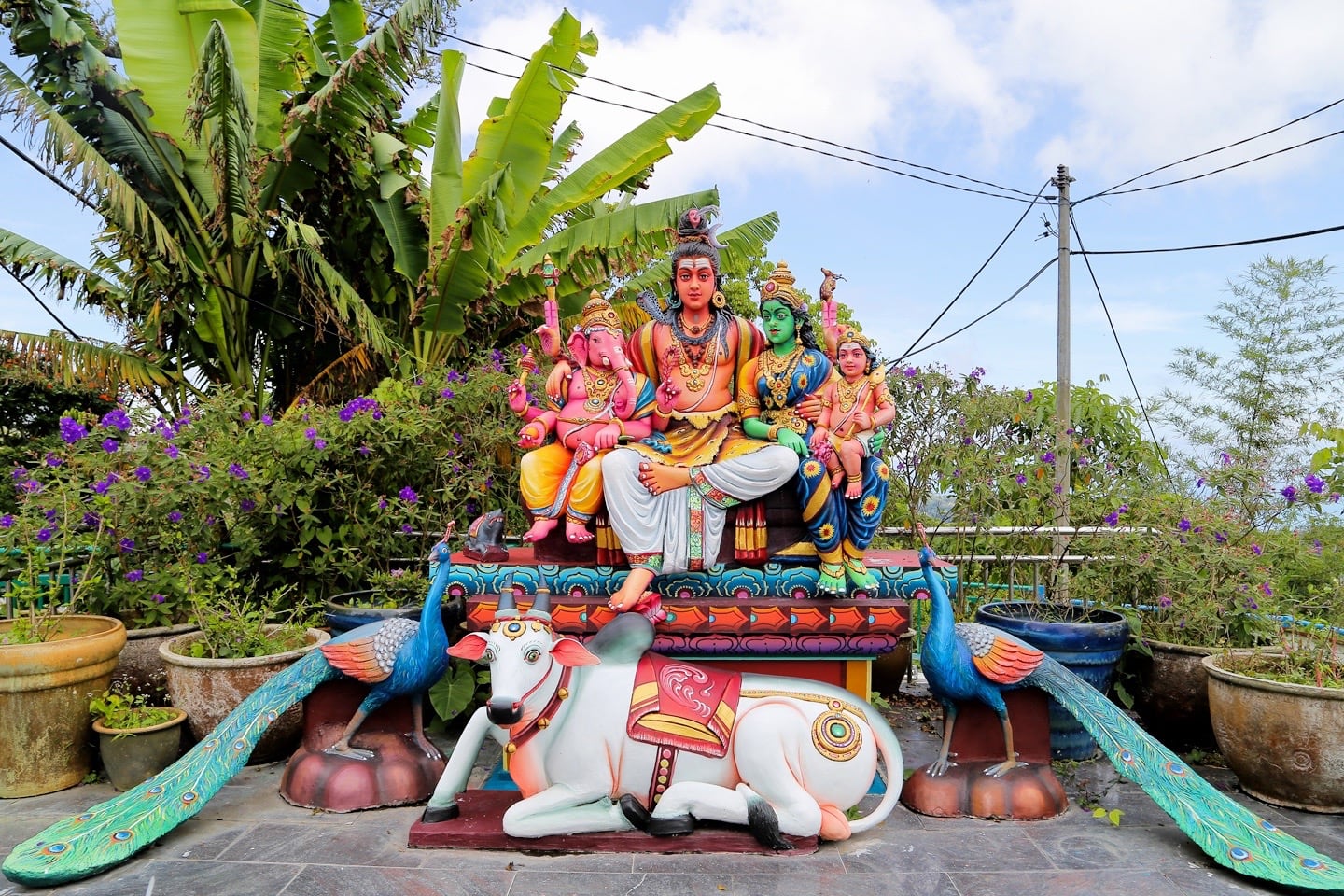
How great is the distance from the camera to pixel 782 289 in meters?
4.19

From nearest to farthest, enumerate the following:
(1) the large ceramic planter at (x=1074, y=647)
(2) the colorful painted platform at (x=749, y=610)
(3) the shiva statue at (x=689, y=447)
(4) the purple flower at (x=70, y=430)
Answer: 1. (3) the shiva statue at (x=689, y=447)
2. (2) the colorful painted platform at (x=749, y=610)
3. (1) the large ceramic planter at (x=1074, y=647)
4. (4) the purple flower at (x=70, y=430)

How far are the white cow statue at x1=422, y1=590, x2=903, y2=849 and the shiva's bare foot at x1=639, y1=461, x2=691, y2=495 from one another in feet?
2.26

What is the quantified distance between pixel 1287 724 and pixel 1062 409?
359cm

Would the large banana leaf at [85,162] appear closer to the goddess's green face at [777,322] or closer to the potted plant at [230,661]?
the potted plant at [230,661]

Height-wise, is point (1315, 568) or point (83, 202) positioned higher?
point (83, 202)

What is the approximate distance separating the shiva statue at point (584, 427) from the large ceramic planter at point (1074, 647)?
2.24m

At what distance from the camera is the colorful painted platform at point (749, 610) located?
157 inches

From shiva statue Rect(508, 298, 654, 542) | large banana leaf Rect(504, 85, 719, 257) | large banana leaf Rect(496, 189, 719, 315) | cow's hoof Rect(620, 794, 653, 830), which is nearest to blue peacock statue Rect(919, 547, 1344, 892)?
cow's hoof Rect(620, 794, 653, 830)

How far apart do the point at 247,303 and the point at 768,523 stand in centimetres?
860

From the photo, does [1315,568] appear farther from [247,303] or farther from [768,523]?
[247,303]

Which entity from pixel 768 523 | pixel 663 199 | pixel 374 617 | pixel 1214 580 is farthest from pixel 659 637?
pixel 663 199

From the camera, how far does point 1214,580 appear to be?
4.79 meters

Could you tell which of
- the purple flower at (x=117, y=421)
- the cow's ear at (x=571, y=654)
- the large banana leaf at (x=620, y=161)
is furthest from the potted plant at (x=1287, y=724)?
the large banana leaf at (x=620, y=161)

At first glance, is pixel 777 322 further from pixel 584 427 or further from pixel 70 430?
pixel 70 430
